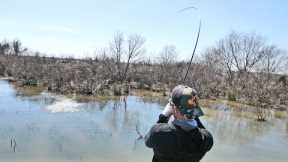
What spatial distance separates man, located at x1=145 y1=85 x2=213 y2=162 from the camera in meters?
1.60

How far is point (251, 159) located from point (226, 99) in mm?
12558

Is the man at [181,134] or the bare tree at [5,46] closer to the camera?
the man at [181,134]

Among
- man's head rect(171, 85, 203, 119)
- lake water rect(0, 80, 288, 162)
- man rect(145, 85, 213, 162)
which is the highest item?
man's head rect(171, 85, 203, 119)

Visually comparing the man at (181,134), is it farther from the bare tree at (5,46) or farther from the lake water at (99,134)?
the bare tree at (5,46)

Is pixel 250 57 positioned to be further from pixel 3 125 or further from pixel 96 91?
pixel 3 125

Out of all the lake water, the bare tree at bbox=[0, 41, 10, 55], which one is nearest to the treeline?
the lake water

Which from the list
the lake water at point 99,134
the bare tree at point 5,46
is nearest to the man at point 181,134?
the lake water at point 99,134

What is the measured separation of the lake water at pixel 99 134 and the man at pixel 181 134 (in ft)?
13.3

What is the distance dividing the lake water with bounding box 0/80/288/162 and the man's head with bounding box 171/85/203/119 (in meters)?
4.14

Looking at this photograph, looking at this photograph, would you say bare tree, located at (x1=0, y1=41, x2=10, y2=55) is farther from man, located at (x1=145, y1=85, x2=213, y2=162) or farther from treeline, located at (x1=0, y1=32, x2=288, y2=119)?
man, located at (x1=145, y1=85, x2=213, y2=162)

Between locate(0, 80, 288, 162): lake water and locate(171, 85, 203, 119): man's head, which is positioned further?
locate(0, 80, 288, 162): lake water

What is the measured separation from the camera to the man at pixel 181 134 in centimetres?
160

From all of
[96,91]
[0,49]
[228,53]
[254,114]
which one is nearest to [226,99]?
[254,114]

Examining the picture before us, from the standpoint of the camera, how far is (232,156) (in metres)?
6.39
